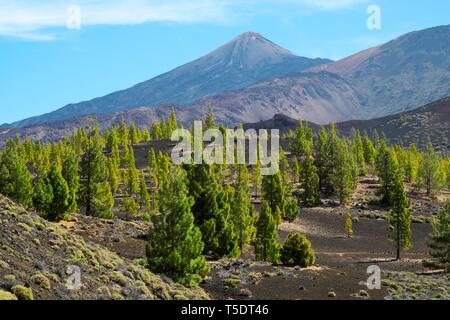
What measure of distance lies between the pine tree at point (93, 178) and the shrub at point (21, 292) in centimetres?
3999

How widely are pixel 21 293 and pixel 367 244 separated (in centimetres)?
6551

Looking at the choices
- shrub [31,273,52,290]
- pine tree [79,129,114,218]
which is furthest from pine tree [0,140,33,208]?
shrub [31,273,52,290]

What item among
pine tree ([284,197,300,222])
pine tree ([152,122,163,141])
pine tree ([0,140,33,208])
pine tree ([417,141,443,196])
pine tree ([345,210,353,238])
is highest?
pine tree ([152,122,163,141])

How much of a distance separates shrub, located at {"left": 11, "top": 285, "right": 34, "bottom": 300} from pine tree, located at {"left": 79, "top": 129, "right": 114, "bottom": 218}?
40.0 m

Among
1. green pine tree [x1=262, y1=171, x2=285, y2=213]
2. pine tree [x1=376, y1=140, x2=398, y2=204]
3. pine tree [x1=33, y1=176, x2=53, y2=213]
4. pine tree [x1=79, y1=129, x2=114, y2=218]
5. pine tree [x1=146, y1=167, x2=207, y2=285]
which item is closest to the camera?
pine tree [x1=146, y1=167, x2=207, y2=285]

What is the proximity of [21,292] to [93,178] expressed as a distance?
1597 inches

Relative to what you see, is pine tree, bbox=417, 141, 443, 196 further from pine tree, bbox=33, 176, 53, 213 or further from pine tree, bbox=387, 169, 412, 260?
pine tree, bbox=33, 176, 53, 213

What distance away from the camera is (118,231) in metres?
53.5

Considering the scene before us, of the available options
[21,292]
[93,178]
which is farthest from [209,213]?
[21,292]

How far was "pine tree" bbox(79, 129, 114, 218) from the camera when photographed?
60.4 metres

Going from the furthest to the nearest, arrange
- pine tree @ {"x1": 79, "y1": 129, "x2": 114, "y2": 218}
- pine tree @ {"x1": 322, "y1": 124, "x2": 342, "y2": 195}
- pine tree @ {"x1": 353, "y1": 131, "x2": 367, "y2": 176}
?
pine tree @ {"x1": 353, "y1": 131, "x2": 367, "y2": 176}
pine tree @ {"x1": 322, "y1": 124, "x2": 342, "y2": 195}
pine tree @ {"x1": 79, "y1": 129, "x2": 114, "y2": 218}

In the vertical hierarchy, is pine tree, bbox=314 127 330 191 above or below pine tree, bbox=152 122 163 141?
below

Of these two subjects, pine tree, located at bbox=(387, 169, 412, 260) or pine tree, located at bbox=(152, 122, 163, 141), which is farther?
pine tree, located at bbox=(152, 122, 163, 141)
